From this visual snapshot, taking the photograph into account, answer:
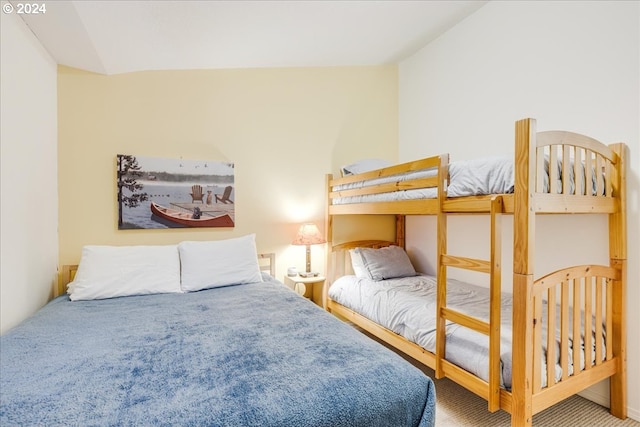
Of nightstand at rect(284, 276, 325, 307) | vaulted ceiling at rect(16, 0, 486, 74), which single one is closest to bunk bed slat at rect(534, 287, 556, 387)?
nightstand at rect(284, 276, 325, 307)

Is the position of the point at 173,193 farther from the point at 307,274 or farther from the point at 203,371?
the point at 203,371

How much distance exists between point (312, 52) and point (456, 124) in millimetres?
1497

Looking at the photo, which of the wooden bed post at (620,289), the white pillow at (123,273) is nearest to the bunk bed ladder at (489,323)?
the wooden bed post at (620,289)

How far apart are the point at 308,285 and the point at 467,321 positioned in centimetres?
201

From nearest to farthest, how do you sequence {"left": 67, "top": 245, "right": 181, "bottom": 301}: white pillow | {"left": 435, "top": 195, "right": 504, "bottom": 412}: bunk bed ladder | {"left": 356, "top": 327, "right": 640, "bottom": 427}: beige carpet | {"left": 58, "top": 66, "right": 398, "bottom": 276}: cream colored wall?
1. {"left": 435, "top": 195, "right": 504, "bottom": 412}: bunk bed ladder
2. {"left": 356, "top": 327, "right": 640, "bottom": 427}: beige carpet
3. {"left": 67, "top": 245, "right": 181, "bottom": 301}: white pillow
4. {"left": 58, "top": 66, "right": 398, "bottom": 276}: cream colored wall

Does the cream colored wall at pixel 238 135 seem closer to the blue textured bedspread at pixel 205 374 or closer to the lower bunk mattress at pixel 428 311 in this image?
the lower bunk mattress at pixel 428 311

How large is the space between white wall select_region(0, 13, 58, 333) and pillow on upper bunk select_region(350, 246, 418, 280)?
2468 mm

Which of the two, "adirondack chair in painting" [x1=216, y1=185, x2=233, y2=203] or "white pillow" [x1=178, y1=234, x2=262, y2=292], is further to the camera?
"adirondack chair in painting" [x1=216, y1=185, x2=233, y2=203]

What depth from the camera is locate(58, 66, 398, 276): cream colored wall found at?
106 inches

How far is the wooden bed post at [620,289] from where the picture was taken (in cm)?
190

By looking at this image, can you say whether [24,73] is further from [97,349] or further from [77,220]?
[97,349]

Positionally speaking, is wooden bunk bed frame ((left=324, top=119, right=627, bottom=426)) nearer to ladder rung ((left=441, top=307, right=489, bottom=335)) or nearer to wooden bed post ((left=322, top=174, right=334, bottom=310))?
ladder rung ((left=441, top=307, right=489, bottom=335))

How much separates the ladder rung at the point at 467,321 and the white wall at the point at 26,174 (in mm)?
2472

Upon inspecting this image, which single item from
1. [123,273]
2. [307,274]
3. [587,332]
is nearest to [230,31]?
[123,273]
